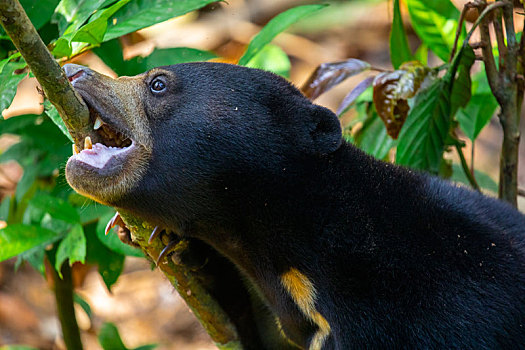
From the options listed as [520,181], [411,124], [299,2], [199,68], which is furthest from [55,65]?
[299,2]

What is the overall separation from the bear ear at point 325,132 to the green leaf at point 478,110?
1217 millimetres

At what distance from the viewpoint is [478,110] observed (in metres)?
3.86

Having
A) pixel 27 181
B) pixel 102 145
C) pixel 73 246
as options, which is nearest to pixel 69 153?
pixel 27 181

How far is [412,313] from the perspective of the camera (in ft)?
8.61

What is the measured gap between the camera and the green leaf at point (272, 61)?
3764 mm

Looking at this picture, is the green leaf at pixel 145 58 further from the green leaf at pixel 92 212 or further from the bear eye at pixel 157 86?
the green leaf at pixel 92 212

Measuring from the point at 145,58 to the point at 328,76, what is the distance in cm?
83

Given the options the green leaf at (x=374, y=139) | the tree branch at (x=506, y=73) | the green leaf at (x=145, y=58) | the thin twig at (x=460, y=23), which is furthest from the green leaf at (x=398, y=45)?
the green leaf at (x=145, y=58)

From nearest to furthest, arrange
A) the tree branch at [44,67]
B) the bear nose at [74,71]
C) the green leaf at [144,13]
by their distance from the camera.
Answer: the tree branch at [44,67] → the bear nose at [74,71] → the green leaf at [144,13]

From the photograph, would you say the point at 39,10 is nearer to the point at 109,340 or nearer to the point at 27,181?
the point at 27,181

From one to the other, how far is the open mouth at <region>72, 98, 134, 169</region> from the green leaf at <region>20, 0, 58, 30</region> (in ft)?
2.54

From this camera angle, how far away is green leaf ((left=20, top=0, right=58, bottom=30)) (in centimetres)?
315

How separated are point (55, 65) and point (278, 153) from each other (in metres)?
0.97

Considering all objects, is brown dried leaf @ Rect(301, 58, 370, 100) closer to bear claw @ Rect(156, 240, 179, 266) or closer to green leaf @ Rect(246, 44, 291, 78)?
green leaf @ Rect(246, 44, 291, 78)
